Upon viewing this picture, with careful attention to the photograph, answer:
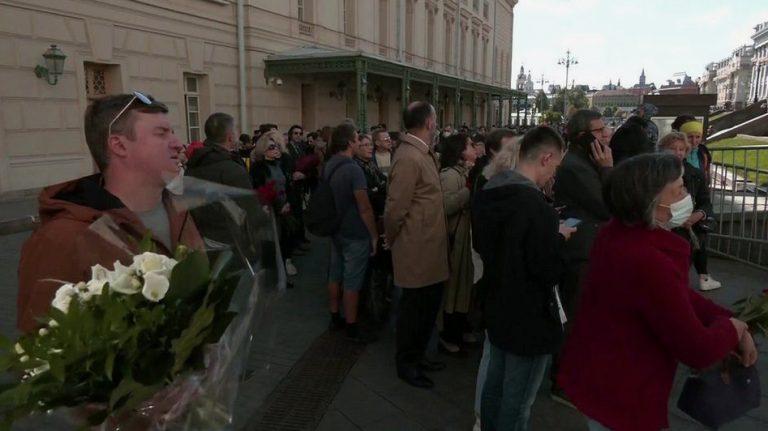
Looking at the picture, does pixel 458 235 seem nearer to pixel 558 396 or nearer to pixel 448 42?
pixel 558 396

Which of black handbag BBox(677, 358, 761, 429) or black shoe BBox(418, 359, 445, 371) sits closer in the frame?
black handbag BBox(677, 358, 761, 429)

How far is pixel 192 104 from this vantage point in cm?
1389

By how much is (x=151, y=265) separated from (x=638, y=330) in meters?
1.67

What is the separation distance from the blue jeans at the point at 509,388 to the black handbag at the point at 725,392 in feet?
2.52

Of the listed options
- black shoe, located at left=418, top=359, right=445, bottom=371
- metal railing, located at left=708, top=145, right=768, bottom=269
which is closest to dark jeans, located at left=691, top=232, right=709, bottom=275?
metal railing, located at left=708, top=145, right=768, bottom=269

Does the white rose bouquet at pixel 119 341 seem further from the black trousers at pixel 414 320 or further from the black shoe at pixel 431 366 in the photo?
the black shoe at pixel 431 366

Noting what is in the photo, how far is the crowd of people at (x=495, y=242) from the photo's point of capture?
1746mm

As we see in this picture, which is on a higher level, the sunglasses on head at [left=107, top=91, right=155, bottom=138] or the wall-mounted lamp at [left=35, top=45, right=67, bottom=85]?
the wall-mounted lamp at [left=35, top=45, right=67, bottom=85]

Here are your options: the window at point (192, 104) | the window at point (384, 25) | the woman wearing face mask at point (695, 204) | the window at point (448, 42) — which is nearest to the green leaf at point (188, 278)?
the woman wearing face mask at point (695, 204)

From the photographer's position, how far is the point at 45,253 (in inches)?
56.2

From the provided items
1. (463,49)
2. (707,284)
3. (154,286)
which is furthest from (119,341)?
(463,49)

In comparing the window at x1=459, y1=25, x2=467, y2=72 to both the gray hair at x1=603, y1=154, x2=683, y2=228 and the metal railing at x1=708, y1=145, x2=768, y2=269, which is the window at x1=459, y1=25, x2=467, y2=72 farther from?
the gray hair at x1=603, y1=154, x2=683, y2=228

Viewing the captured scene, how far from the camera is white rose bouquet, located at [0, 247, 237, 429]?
1124 mm

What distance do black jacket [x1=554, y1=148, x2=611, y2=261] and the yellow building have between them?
994 cm
